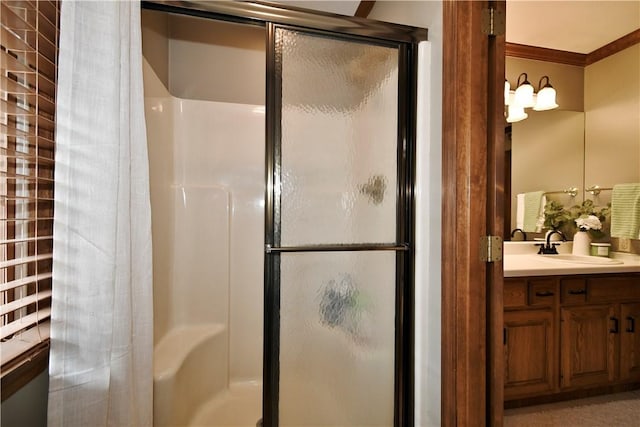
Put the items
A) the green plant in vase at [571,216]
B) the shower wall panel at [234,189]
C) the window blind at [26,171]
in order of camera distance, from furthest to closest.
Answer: the green plant in vase at [571,216], the shower wall panel at [234,189], the window blind at [26,171]

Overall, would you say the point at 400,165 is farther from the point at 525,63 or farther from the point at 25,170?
the point at 525,63

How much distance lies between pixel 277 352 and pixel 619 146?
124 inches

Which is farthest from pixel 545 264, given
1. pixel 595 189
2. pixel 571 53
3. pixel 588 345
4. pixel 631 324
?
pixel 571 53

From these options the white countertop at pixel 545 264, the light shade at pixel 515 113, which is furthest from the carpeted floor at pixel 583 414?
the light shade at pixel 515 113

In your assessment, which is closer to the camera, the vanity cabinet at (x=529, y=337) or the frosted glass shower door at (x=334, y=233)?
the frosted glass shower door at (x=334, y=233)

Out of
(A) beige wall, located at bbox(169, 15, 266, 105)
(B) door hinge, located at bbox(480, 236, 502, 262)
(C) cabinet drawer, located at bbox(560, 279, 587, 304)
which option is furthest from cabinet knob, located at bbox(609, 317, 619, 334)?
(A) beige wall, located at bbox(169, 15, 266, 105)

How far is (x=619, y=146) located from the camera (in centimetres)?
273

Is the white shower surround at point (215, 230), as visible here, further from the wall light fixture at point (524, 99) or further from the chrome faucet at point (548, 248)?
the chrome faucet at point (548, 248)

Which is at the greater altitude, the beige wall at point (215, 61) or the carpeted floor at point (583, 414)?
the beige wall at point (215, 61)

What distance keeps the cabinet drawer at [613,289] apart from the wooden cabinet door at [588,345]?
0.21 ft

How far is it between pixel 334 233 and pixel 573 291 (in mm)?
1847

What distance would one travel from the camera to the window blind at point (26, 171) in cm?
88

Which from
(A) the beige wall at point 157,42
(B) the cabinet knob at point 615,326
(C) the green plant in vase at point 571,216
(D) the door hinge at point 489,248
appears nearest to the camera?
(D) the door hinge at point 489,248

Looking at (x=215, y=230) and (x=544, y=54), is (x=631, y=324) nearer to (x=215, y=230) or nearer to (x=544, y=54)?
(x=544, y=54)
